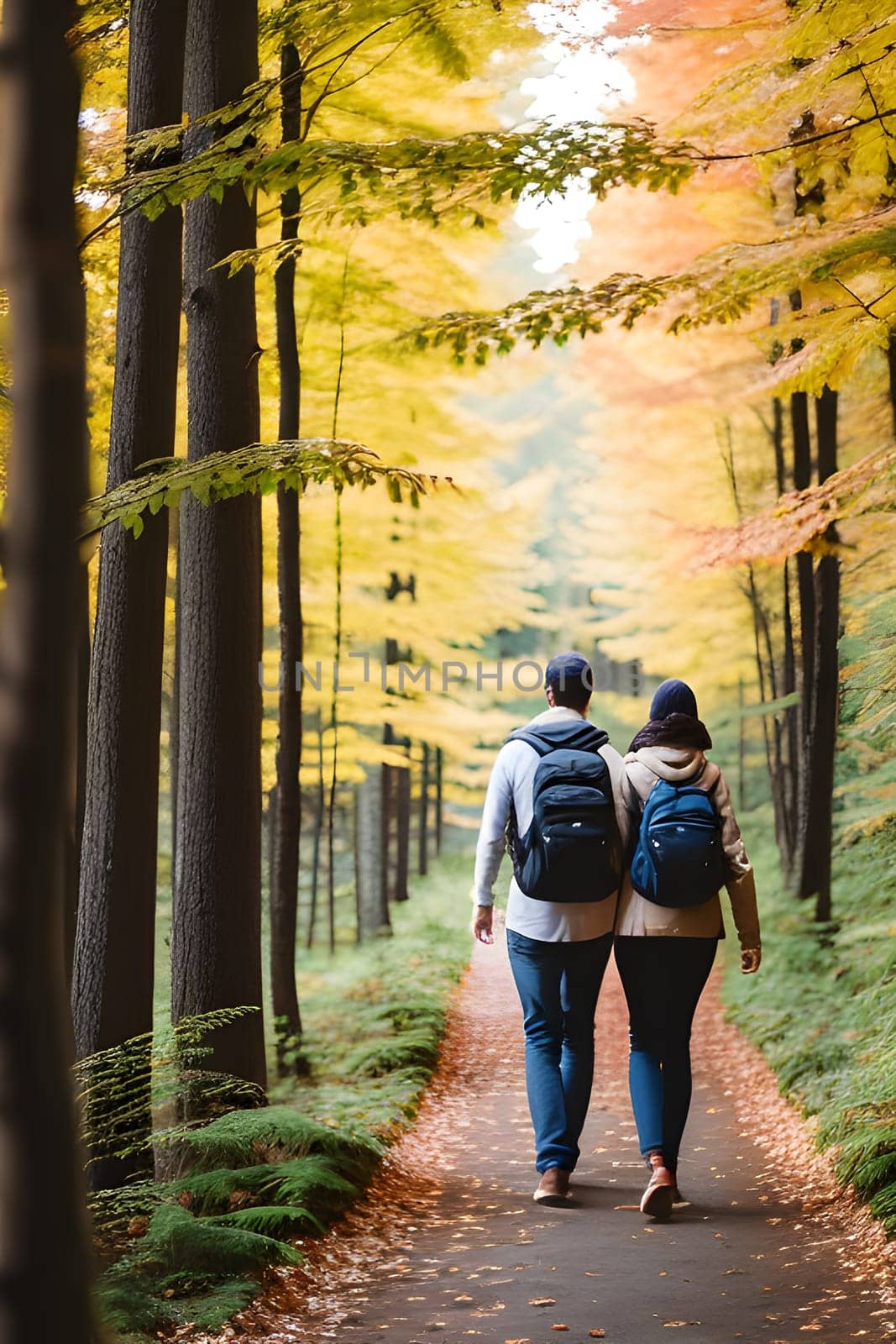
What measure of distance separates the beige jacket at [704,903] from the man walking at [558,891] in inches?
4.5

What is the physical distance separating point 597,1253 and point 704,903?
140 cm

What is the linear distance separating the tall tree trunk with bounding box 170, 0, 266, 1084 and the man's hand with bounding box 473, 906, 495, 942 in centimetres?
129

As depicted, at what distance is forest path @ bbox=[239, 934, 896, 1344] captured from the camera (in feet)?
12.9

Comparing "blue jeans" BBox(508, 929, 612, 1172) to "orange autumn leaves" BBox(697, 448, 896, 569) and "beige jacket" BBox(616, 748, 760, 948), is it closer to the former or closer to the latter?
"beige jacket" BBox(616, 748, 760, 948)

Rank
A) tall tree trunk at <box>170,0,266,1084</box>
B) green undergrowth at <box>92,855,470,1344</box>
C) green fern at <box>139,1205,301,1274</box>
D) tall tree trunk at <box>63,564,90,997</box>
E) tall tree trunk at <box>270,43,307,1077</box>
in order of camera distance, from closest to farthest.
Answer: green undergrowth at <box>92,855,470,1344</box> → green fern at <box>139,1205,301,1274</box> → tall tree trunk at <box>170,0,266,1084</box> → tall tree trunk at <box>63,564,90,997</box> → tall tree trunk at <box>270,43,307,1077</box>

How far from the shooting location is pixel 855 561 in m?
11.2

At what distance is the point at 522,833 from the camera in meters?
5.57

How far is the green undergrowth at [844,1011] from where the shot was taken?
18.4 ft

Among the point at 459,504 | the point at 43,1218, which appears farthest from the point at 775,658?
the point at 43,1218

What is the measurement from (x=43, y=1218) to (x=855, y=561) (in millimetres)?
10448

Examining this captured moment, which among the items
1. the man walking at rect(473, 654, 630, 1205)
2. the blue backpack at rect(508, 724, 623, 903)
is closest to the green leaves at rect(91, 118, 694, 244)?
the man walking at rect(473, 654, 630, 1205)

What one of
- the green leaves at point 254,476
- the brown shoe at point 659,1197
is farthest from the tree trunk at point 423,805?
the green leaves at point 254,476

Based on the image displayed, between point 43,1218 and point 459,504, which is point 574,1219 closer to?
point 43,1218

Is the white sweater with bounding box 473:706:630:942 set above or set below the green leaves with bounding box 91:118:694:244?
below
